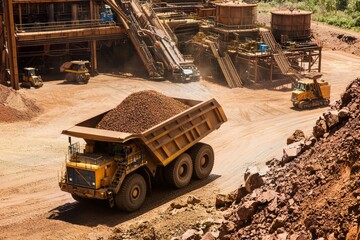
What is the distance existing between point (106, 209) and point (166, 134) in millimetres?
3259

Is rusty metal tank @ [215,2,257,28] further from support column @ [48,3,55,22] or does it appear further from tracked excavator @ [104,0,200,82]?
support column @ [48,3,55,22]

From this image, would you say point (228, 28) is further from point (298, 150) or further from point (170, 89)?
point (298, 150)

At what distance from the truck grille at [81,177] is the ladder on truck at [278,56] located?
2604cm

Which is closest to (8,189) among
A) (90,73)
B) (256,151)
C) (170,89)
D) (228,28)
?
(256,151)

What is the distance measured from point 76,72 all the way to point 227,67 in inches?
414

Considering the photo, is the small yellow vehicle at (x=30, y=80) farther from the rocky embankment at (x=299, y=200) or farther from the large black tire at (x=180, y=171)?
the rocky embankment at (x=299, y=200)

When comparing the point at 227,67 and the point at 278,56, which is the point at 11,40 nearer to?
the point at 227,67

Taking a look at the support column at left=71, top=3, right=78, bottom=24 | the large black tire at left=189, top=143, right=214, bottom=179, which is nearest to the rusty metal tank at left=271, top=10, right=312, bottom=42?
the support column at left=71, top=3, right=78, bottom=24

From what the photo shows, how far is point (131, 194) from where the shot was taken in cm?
2150

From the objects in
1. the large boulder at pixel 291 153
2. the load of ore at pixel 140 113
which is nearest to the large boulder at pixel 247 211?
the large boulder at pixel 291 153

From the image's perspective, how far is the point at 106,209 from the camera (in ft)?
72.3

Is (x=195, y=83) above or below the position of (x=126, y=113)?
below

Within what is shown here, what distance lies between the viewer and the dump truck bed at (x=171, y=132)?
2119 centimetres

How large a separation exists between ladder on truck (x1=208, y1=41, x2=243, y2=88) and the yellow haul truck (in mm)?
21003
